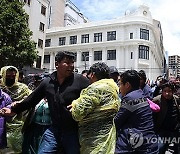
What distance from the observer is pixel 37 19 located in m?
30.9

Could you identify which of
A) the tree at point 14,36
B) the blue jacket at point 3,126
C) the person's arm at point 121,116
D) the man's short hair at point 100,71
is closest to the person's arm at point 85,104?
the man's short hair at point 100,71

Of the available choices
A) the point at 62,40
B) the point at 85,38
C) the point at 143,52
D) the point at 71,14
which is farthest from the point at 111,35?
the point at 71,14

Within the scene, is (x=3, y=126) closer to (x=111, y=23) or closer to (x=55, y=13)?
(x=111, y=23)

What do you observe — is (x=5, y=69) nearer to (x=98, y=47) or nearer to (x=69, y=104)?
(x=69, y=104)

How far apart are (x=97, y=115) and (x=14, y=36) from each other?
17.2m

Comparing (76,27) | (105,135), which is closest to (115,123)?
(105,135)

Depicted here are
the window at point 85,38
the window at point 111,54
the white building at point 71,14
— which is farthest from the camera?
the white building at point 71,14

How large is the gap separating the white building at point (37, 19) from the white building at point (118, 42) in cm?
857

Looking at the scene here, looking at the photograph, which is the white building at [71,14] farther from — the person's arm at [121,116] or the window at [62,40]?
the person's arm at [121,116]

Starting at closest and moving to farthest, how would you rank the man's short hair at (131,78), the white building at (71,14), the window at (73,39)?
1. the man's short hair at (131,78)
2. the window at (73,39)
3. the white building at (71,14)

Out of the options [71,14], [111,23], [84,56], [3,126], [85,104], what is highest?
[71,14]

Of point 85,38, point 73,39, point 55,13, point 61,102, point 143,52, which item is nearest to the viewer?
point 61,102

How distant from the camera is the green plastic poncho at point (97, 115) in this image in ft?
8.83

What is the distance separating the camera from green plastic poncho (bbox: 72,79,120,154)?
2.69 m
